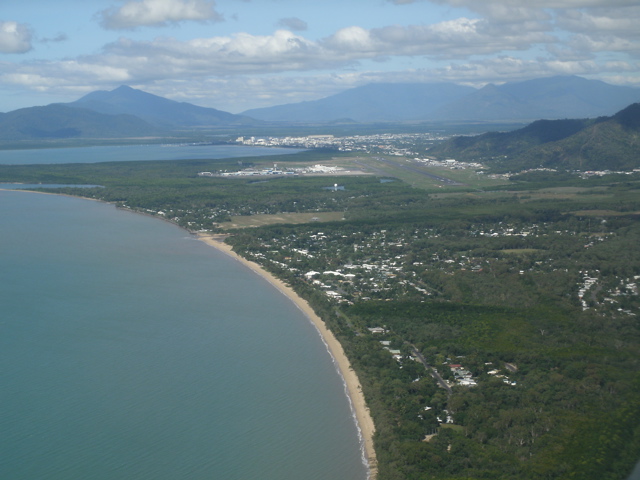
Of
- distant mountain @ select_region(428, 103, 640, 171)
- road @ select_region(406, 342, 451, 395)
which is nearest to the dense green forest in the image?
road @ select_region(406, 342, 451, 395)

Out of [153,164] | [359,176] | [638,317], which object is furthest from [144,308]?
[153,164]

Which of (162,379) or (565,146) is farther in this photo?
(565,146)

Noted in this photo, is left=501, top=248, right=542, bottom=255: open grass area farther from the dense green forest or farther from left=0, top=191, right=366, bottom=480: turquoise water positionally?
left=0, top=191, right=366, bottom=480: turquoise water

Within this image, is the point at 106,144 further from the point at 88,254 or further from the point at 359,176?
the point at 88,254

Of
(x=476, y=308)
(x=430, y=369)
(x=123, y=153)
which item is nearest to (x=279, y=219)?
(x=476, y=308)

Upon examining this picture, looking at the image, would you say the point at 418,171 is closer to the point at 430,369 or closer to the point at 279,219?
the point at 279,219
